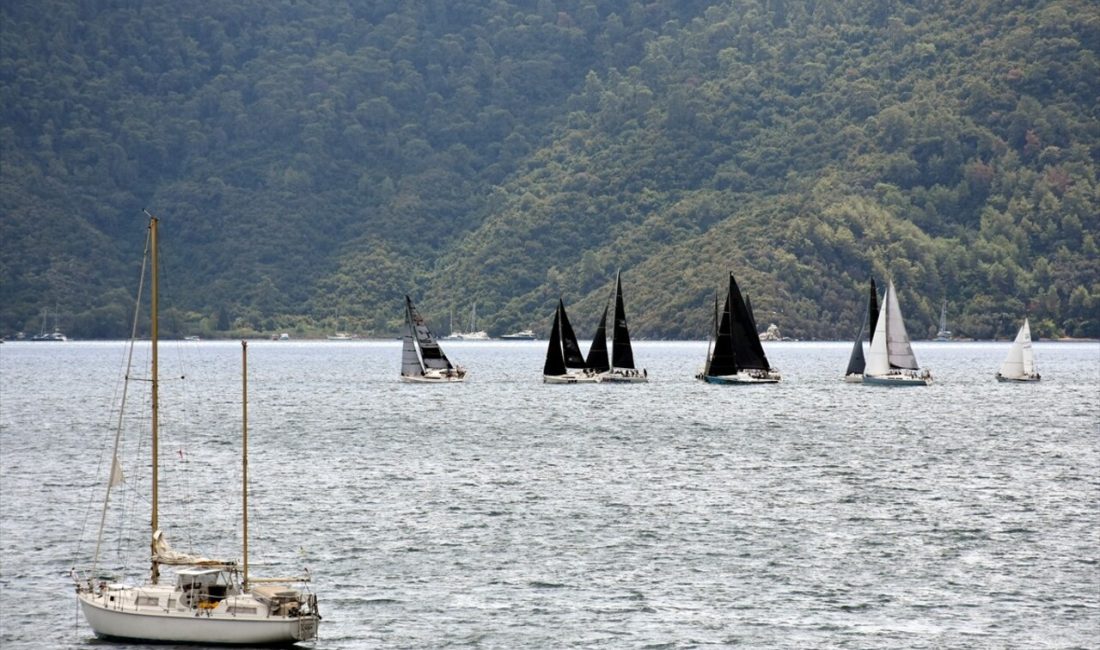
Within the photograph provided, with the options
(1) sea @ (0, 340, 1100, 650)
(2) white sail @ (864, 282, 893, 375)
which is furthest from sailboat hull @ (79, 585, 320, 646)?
(2) white sail @ (864, 282, 893, 375)

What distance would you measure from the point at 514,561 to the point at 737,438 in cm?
4842

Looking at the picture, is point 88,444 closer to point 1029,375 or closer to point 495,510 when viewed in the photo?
point 495,510

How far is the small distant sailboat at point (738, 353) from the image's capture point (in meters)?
143

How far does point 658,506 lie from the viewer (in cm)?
6844

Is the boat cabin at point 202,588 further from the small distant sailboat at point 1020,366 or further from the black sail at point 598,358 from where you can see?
the small distant sailboat at point 1020,366

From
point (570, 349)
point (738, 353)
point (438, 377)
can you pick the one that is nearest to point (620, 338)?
point (570, 349)

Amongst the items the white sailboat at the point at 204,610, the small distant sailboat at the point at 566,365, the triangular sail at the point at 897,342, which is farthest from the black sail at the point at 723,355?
the white sailboat at the point at 204,610

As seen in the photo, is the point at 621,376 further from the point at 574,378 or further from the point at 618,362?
the point at 574,378

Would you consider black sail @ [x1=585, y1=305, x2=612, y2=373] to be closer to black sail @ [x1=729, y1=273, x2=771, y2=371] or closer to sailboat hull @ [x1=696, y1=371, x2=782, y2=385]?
sailboat hull @ [x1=696, y1=371, x2=782, y2=385]

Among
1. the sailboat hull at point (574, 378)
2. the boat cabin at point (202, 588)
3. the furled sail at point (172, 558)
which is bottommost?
the boat cabin at point (202, 588)

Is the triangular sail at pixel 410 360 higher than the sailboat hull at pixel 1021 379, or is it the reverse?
the triangular sail at pixel 410 360

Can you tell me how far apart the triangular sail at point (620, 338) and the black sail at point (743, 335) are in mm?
9198

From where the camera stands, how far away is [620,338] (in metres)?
151

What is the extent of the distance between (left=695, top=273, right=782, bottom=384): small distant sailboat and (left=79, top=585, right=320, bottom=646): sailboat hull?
334 feet
